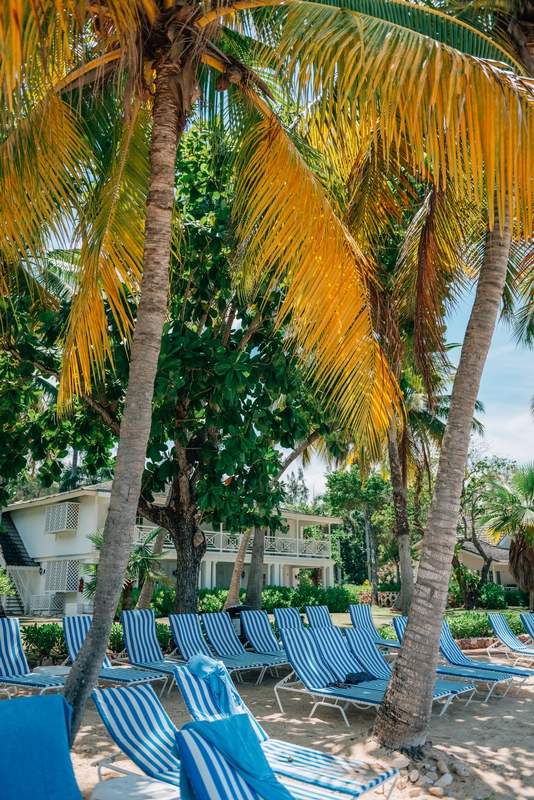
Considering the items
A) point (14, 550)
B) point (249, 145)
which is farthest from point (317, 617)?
point (14, 550)

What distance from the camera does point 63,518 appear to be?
92.5ft

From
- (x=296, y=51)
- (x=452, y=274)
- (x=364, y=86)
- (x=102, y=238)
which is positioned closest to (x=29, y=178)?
(x=102, y=238)

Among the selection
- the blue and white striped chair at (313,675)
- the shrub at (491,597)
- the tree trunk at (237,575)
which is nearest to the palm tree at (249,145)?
the blue and white striped chair at (313,675)

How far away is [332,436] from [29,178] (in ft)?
21.8

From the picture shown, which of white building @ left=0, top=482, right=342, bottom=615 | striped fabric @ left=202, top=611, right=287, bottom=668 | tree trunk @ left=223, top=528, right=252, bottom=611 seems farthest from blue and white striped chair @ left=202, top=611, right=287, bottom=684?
white building @ left=0, top=482, right=342, bottom=615

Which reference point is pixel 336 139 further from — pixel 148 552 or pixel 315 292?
pixel 148 552

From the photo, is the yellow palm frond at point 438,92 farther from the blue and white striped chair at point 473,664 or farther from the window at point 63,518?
the window at point 63,518

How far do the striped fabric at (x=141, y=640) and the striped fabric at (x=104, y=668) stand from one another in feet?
1.12

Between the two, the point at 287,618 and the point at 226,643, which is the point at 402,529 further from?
the point at 226,643

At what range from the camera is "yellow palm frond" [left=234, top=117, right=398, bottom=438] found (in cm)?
626

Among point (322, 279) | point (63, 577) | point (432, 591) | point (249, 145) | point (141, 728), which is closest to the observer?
point (141, 728)

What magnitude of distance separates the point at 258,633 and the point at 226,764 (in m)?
7.32

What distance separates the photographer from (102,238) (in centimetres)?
679

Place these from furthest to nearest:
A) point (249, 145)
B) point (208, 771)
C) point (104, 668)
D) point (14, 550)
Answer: point (14, 550), point (104, 668), point (249, 145), point (208, 771)
